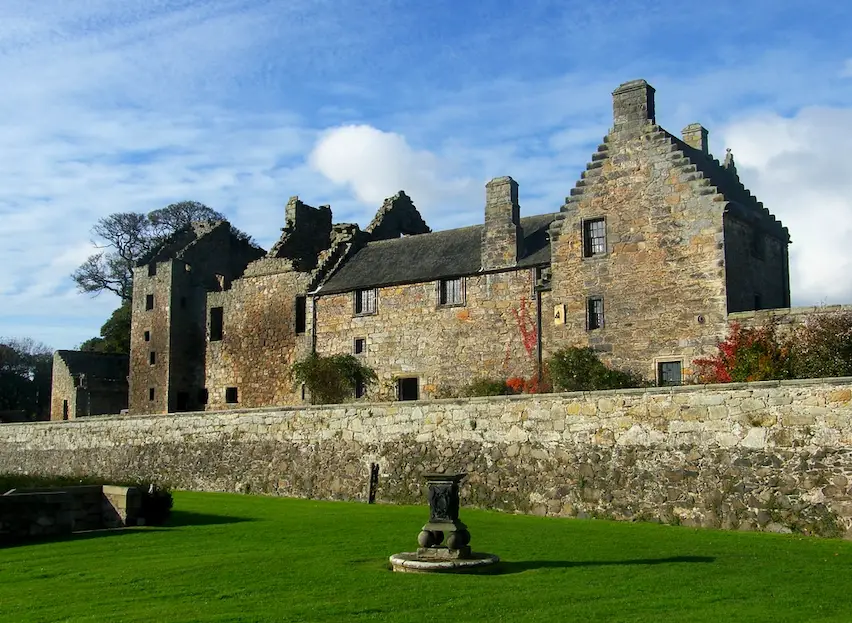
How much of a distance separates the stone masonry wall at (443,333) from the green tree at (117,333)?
30.0 meters

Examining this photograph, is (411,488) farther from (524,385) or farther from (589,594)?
(589,594)

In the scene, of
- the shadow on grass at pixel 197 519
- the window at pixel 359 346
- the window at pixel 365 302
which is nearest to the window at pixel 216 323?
the window at pixel 365 302

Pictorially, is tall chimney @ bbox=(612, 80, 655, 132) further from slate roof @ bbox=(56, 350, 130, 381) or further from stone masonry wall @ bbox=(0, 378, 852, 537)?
slate roof @ bbox=(56, 350, 130, 381)

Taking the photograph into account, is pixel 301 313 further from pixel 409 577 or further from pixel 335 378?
pixel 409 577

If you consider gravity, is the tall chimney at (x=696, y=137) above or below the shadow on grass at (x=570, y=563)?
above

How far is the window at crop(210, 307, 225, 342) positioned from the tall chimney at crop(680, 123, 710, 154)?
22.9m

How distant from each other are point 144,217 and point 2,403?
663 inches

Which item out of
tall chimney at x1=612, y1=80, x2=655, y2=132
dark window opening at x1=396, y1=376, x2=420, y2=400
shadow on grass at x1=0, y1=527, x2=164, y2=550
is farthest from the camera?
dark window opening at x1=396, y1=376, x2=420, y2=400

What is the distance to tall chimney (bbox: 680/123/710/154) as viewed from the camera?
36.2 meters

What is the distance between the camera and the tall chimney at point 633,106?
32094 mm

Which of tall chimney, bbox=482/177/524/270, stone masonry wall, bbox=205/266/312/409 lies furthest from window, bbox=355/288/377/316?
tall chimney, bbox=482/177/524/270

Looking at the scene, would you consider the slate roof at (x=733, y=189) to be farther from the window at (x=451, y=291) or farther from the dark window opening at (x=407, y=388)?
the dark window opening at (x=407, y=388)

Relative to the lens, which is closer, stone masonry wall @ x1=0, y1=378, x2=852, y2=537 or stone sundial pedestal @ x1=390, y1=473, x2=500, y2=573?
stone sundial pedestal @ x1=390, y1=473, x2=500, y2=573

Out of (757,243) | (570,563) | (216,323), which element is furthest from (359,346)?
(570,563)
